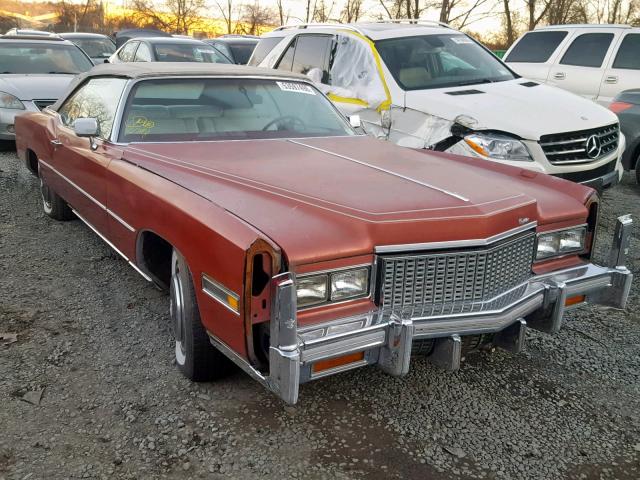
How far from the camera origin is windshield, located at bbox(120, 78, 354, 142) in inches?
154

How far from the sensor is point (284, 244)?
243 centimetres

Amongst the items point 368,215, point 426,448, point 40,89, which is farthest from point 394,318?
point 40,89

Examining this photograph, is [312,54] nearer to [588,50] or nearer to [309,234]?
[588,50]

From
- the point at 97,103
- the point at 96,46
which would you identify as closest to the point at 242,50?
the point at 96,46

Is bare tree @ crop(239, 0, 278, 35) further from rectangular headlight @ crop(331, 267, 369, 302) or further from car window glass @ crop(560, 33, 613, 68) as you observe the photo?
rectangular headlight @ crop(331, 267, 369, 302)

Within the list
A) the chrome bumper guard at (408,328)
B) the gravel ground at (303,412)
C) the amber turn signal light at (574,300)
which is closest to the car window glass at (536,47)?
the gravel ground at (303,412)

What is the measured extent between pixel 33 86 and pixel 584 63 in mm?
7741

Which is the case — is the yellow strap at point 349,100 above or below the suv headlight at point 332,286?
above

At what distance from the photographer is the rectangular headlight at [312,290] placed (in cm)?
249

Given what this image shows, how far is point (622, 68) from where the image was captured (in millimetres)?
8820

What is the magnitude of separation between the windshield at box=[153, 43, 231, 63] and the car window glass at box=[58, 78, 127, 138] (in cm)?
642

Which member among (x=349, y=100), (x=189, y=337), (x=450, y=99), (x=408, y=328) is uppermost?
(x=450, y=99)

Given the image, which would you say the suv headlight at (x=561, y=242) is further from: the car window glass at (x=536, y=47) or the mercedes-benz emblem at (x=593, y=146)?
the car window glass at (x=536, y=47)

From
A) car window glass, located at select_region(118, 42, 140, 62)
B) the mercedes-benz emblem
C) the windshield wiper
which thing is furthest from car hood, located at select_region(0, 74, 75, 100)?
the mercedes-benz emblem
